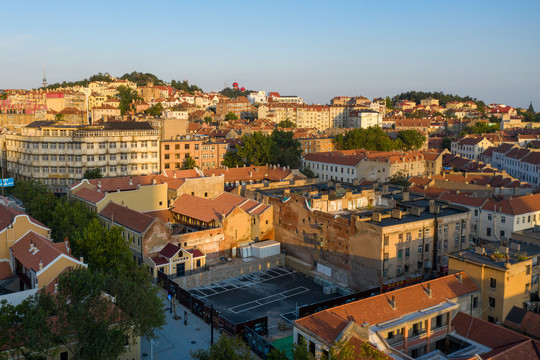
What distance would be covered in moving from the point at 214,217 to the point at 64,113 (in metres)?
90.3

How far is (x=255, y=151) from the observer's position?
3314 inches

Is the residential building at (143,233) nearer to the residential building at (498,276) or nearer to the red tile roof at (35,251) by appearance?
the red tile roof at (35,251)

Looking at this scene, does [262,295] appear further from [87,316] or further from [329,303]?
[87,316]

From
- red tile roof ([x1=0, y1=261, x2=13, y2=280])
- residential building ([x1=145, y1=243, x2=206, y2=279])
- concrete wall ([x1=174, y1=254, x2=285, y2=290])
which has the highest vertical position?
red tile roof ([x1=0, y1=261, x2=13, y2=280])

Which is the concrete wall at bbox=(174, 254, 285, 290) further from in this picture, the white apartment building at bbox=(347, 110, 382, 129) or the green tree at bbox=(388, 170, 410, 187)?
the white apartment building at bbox=(347, 110, 382, 129)

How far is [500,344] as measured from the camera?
981 inches

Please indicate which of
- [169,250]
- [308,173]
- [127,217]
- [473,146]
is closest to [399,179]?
[308,173]

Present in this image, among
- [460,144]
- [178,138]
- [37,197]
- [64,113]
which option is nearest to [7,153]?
[178,138]

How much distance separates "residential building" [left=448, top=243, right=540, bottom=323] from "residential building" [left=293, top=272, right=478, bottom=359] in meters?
0.84

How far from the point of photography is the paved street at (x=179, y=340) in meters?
29.7

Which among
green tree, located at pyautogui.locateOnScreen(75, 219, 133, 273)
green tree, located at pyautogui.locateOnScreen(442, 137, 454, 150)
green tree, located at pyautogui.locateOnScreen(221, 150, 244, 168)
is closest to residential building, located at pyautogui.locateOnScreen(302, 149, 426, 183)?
green tree, located at pyautogui.locateOnScreen(221, 150, 244, 168)

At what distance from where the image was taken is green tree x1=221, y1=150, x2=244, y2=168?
82.8 m

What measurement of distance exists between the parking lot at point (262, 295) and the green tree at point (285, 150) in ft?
140

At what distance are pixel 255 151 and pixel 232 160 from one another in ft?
14.1
